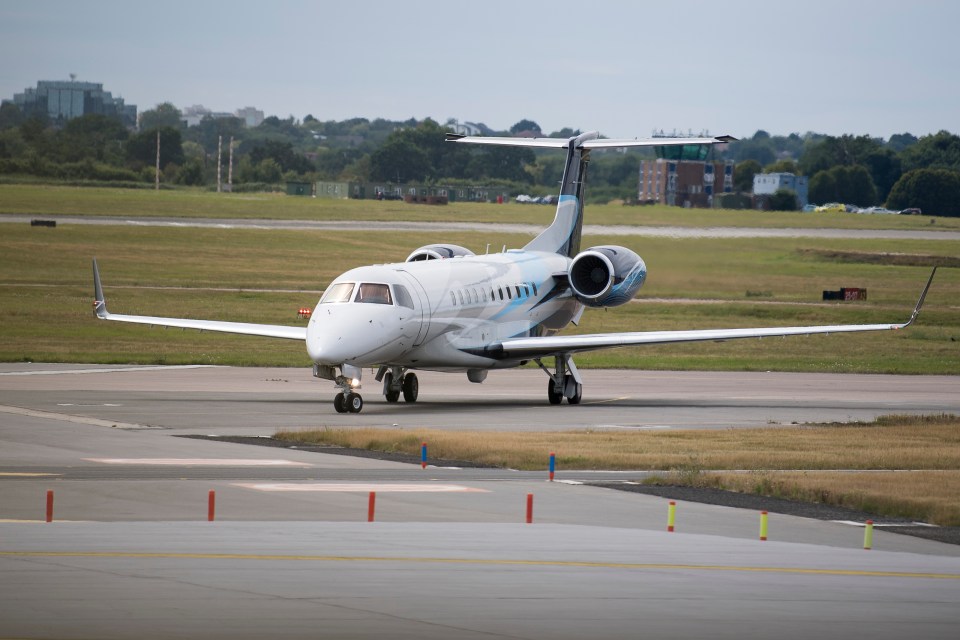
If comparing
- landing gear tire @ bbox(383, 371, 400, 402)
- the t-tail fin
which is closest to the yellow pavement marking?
landing gear tire @ bbox(383, 371, 400, 402)

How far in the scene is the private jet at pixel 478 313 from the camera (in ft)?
124

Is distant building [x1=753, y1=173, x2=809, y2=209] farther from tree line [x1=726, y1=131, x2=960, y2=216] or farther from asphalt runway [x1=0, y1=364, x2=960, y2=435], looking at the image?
asphalt runway [x1=0, y1=364, x2=960, y2=435]

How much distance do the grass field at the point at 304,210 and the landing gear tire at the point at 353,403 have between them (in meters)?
69.8

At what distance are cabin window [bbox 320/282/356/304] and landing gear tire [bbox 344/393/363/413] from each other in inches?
94.7

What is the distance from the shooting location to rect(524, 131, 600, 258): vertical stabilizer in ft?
157

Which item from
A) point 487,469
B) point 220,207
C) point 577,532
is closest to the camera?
point 577,532

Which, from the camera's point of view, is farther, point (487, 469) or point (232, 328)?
point (232, 328)

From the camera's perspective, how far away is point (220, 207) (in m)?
139

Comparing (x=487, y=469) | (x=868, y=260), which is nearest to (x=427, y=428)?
(x=487, y=469)

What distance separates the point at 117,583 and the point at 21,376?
30921 millimetres

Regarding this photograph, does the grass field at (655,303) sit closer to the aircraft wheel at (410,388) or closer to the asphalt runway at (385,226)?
the asphalt runway at (385,226)

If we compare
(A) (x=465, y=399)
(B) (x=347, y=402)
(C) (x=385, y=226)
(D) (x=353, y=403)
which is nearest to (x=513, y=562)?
(B) (x=347, y=402)

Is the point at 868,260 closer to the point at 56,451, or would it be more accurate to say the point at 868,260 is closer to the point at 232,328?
the point at 232,328

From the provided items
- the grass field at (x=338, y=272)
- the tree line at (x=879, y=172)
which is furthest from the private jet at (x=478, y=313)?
the tree line at (x=879, y=172)
